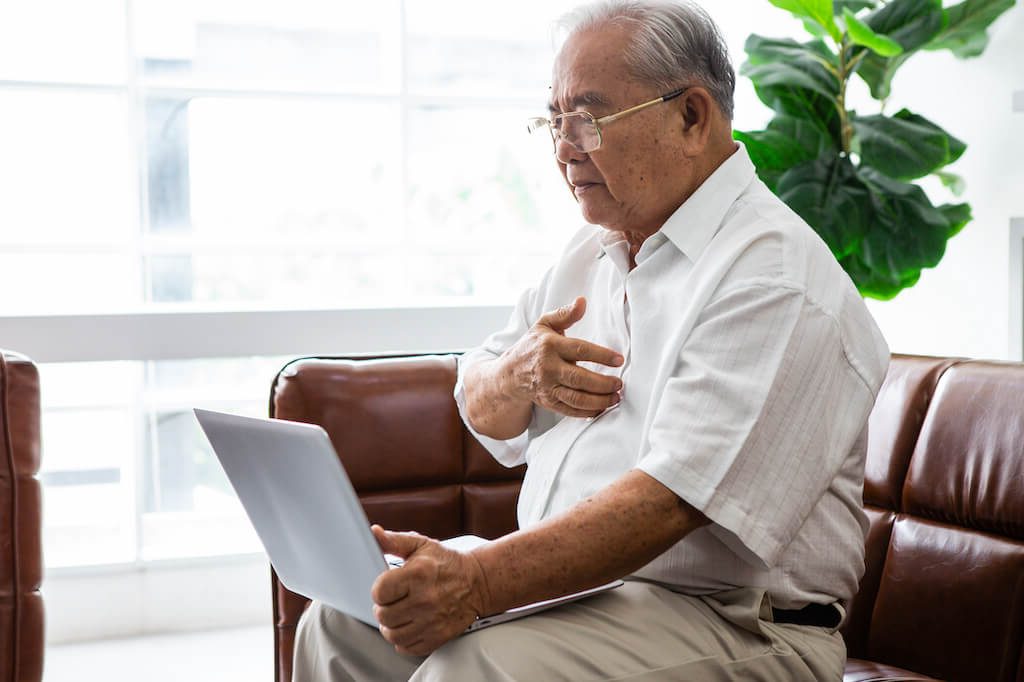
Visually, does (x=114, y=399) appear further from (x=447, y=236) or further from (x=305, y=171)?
(x=447, y=236)

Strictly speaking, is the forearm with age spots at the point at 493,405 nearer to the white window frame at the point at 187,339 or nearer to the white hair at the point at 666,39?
the white hair at the point at 666,39

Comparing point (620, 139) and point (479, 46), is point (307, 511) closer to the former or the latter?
point (620, 139)

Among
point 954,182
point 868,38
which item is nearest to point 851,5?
point 868,38

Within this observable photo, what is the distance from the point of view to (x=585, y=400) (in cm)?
142

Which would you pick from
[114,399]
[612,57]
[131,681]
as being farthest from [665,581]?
[114,399]

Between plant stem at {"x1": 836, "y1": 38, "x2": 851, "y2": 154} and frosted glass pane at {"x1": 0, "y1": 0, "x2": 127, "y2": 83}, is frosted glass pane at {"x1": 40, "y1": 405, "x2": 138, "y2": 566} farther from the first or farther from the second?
plant stem at {"x1": 836, "y1": 38, "x2": 851, "y2": 154}

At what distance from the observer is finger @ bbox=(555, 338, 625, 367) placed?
1430 millimetres

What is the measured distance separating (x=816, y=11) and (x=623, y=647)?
2232mm

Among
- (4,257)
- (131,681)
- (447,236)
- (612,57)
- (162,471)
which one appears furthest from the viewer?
(447,236)

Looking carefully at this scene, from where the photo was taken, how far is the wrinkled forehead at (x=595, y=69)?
1410 millimetres

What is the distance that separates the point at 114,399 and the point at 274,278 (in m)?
0.71

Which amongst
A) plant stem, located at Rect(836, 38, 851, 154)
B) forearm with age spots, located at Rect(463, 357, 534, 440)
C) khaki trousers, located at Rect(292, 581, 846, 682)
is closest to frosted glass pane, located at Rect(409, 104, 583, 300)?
plant stem, located at Rect(836, 38, 851, 154)

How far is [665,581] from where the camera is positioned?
1308 millimetres

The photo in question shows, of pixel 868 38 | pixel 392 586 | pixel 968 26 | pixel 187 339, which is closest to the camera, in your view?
pixel 392 586
